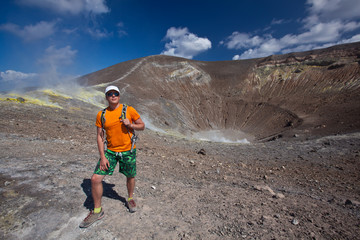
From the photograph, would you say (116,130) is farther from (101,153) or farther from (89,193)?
(89,193)

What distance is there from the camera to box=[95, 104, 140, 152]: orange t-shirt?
8.99ft

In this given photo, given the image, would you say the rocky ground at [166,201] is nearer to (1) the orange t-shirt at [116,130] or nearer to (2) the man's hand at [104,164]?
(2) the man's hand at [104,164]

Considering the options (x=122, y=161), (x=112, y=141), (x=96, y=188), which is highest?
(x=112, y=141)

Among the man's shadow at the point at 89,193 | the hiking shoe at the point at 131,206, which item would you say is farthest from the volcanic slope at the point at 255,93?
the hiking shoe at the point at 131,206

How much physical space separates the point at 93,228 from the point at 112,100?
74.0 inches

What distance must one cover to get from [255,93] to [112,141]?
37696 mm

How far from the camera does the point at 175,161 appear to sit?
22.1 ft

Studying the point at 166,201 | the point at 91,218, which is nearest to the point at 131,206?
the point at 91,218

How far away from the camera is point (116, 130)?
276 cm

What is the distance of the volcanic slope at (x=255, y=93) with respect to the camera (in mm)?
23030

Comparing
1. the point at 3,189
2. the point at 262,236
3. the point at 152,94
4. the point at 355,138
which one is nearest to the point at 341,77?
the point at 355,138

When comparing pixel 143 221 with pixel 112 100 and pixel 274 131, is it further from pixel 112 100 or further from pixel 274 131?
pixel 274 131

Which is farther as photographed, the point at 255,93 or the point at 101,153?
the point at 255,93

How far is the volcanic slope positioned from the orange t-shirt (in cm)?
1895
